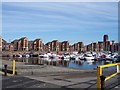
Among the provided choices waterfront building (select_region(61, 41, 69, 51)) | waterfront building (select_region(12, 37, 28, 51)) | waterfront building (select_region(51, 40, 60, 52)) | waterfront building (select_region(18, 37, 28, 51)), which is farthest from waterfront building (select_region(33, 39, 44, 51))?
waterfront building (select_region(61, 41, 69, 51))

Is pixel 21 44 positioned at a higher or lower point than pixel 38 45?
higher

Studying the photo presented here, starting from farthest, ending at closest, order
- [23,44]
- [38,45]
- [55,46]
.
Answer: [55,46]
[38,45]
[23,44]

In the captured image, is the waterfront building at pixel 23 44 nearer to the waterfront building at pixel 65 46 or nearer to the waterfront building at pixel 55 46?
the waterfront building at pixel 55 46

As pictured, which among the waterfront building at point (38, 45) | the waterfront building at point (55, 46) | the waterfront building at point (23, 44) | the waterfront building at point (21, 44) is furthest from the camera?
the waterfront building at point (55, 46)

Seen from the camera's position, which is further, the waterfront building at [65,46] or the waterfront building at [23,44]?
the waterfront building at [65,46]

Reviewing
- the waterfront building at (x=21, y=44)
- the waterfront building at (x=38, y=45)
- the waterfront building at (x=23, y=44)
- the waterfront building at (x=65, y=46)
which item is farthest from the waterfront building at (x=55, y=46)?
the waterfront building at (x=21, y=44)

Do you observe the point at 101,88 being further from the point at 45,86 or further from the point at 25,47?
the point at 25,47

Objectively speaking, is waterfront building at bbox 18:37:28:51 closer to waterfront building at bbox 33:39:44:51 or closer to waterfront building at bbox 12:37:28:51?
waterfront building at bbox 12:37:28:51

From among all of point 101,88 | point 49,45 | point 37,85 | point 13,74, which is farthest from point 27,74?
point 49,45

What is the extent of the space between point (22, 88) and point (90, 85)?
3.95 metres

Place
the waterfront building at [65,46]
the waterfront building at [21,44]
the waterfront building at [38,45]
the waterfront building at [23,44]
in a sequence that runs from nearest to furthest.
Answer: the waterfront building at [23,44]
the waterfront building at [21,44]
the waterfront building at [38,45]
the waterfront building at [65,46]

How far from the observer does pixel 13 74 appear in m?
20.8

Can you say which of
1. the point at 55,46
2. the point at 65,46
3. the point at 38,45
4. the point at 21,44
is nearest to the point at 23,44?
the point at 21,44

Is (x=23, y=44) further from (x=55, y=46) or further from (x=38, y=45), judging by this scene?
(x=55, y=46)
